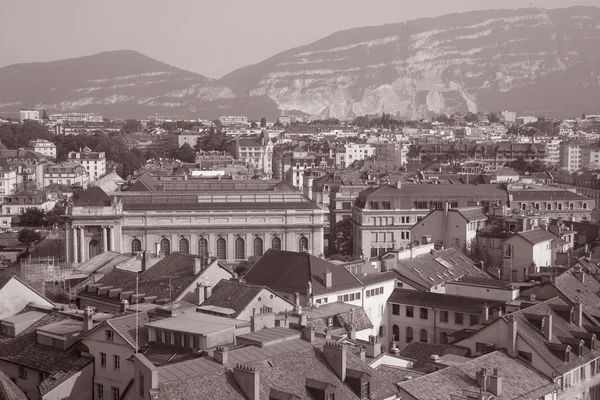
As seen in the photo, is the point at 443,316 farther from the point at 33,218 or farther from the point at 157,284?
the point at 33,218

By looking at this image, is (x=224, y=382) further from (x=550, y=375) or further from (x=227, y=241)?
(x=227, y=241)

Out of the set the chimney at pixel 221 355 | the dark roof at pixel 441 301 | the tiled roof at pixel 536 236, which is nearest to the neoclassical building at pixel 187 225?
the tiled roof at pixel 536 236

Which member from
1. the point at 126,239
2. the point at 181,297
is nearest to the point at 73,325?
the point at 181,297

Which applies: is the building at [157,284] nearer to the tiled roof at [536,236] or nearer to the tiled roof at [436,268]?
the tiled roof at [436,268]

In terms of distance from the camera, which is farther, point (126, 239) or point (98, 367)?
point (126, 239)

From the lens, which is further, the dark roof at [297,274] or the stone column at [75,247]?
the stone column at [75,247]

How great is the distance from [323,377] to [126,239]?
206 feet

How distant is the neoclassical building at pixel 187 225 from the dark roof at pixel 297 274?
3528 cm

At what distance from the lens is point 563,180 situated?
6112 inches

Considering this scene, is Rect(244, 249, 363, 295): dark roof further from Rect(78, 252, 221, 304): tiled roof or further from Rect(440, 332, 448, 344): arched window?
Rect(440, 332, 448, 344): arched window

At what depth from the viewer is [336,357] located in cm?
3275

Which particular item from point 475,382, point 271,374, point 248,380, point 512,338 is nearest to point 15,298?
point 271,374

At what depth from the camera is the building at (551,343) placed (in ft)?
126

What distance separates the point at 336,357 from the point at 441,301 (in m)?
21.3
